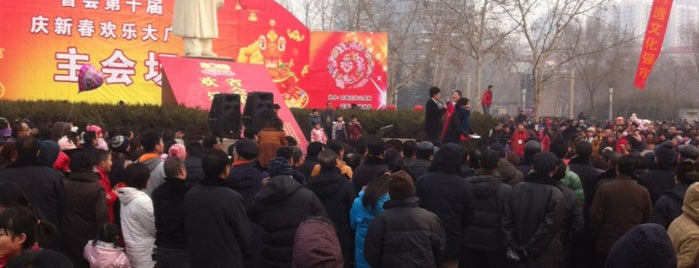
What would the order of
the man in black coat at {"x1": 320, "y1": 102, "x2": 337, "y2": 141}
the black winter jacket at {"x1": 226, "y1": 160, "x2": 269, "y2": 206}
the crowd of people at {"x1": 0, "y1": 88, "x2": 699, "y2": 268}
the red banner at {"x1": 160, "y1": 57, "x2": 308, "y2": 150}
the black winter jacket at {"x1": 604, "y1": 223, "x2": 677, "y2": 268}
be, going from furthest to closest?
1. the man in black coat at {"x1": 320, "y1": 102, "x2": 337, "y2": 141}
2. the red banner at {"x1": 160, "y1": 57, "x2": 308, "y2": 150}
3. the black winter jacket at {"x1": 226, "y1": 160, "x2": 269, "y2": 206}
4. the crowd of people at {"x1": 0, "y1": 88, "x2": 699, "y2": 268}
5. the black winter jacket at {"x1": 604, "y1": 223, "x2": 677, "y2": 268}

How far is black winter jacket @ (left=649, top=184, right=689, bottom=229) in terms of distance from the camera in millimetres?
6367

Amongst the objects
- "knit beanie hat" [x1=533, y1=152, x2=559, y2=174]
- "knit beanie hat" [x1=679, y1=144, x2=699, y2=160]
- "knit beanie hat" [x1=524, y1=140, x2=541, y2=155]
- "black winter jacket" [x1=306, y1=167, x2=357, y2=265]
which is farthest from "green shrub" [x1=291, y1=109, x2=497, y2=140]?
"knit beanie hat" [x1=533, y1=152, x2=559, y2=174]

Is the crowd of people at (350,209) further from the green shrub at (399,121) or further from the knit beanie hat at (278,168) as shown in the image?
the green shrub at (399,121)

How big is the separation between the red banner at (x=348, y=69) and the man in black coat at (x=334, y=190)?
20288 millimetres

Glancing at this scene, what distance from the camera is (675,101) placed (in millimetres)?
56531

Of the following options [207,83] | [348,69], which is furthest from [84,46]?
[348,69]

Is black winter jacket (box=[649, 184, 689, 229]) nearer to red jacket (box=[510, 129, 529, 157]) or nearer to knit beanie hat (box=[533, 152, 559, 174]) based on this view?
knit beanie hat (box=[533, 152, 559, 174])

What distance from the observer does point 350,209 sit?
7.06 meters

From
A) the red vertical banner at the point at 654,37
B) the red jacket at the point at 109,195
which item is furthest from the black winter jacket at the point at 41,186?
the red vertical banner at the point at 654,37

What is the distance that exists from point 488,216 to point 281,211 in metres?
1.90

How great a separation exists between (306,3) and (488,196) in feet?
127

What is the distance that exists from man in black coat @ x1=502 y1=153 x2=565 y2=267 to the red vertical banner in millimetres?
15477

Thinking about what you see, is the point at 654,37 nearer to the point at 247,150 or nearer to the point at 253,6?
the point at 253,6

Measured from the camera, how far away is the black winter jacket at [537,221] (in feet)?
21.6
